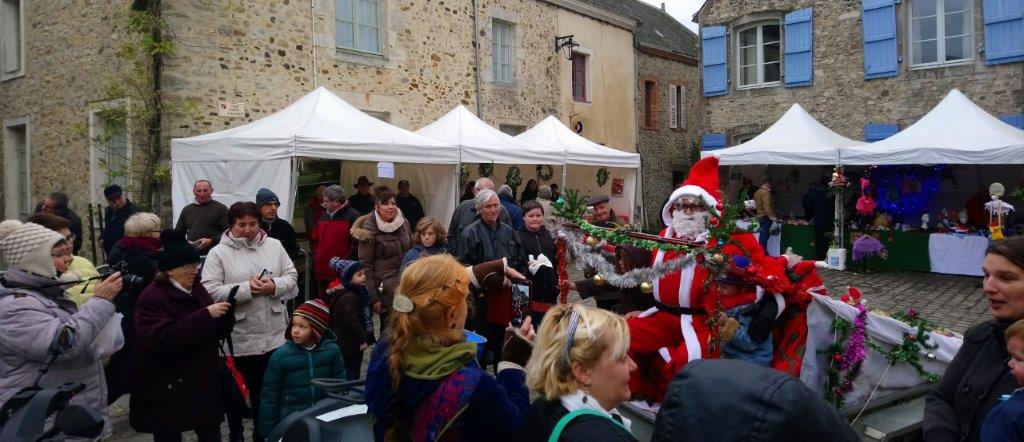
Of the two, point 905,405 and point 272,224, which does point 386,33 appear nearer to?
point 272,224

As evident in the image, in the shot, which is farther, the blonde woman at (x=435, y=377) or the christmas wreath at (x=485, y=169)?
the christmas wreath at (x=485, y=169)

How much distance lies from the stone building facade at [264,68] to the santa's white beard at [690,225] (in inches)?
317

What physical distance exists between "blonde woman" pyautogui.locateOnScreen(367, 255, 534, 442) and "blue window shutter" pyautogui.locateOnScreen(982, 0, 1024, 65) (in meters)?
14.4

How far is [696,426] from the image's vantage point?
1164 millimetres

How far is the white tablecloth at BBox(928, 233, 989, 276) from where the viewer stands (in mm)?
10227

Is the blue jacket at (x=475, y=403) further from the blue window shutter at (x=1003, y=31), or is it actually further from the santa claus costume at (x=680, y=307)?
the blue window shutter at (x=1003, y=31)

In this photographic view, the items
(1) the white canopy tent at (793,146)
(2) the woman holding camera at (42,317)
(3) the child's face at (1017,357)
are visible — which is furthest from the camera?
(1) the white canopy tent at (793,146)

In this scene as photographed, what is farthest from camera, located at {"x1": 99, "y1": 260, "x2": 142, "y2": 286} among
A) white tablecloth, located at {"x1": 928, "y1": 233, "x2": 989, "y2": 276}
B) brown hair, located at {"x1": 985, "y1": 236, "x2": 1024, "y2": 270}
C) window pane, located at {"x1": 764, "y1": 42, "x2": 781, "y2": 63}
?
window pane, located at {"x1": 764, "y1": 42, "x2": 781, "y2": 63}

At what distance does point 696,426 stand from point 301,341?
2.56m

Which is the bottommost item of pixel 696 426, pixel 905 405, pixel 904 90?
pixel 905 405

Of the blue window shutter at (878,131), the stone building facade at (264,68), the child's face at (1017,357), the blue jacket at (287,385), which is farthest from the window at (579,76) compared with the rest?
the child's face at (1017,357)

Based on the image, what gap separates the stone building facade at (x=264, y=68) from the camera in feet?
32.4

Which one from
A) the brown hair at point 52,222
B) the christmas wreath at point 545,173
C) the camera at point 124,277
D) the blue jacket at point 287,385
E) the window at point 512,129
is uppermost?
the window at point 512,129

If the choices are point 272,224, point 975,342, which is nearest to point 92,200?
point 272,224
